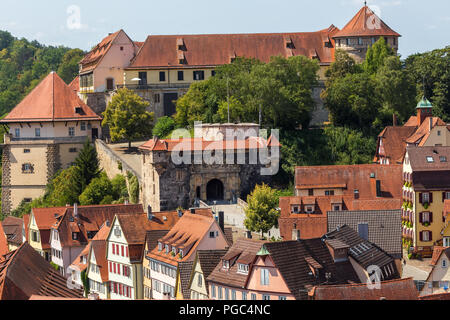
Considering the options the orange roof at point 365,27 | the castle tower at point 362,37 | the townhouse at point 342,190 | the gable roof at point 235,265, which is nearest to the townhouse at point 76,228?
the townhouse at point 342,190

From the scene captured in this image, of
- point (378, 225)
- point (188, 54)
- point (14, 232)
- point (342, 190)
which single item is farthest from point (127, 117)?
point (378, 225)

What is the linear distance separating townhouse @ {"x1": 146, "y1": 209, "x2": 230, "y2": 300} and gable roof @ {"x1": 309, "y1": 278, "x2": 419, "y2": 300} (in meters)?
12.3

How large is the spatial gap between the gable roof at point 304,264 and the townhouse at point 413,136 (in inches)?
1010

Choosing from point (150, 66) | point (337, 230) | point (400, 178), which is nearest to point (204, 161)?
point (400, 178)

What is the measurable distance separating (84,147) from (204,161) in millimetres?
17958

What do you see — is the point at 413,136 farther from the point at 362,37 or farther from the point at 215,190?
the point at 362,37

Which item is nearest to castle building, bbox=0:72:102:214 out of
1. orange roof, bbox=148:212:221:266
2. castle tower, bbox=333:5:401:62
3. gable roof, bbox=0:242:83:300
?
castle tower, bbox=333:5:401:62

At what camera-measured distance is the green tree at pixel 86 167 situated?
2840 inches

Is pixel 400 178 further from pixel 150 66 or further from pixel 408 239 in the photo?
pixel 150 66

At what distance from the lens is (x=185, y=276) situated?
140ft

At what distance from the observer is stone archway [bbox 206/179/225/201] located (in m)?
63.2

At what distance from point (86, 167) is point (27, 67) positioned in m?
113

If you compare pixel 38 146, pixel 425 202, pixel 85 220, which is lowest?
pixel 85 220

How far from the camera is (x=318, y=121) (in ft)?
261
